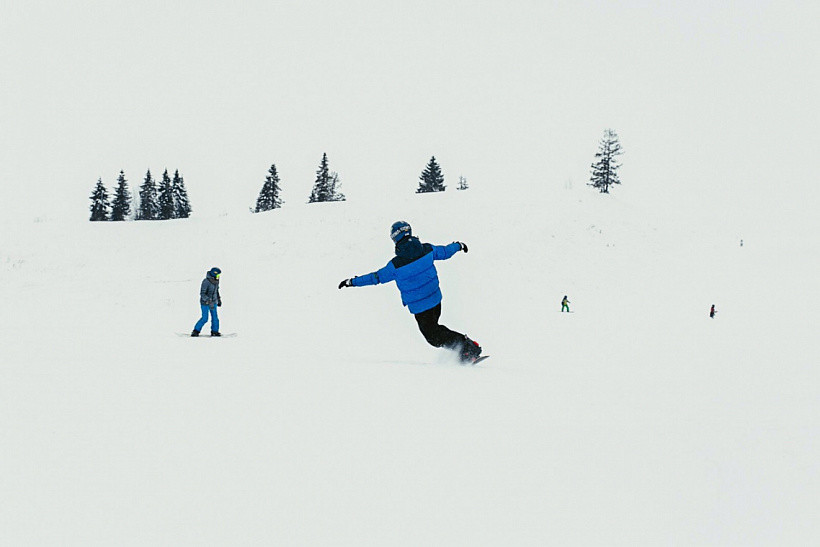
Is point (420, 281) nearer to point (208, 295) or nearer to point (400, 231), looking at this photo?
point (400, 231)

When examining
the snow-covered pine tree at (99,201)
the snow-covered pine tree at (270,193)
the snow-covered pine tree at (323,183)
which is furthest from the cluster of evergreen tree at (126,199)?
the snow-covered pine tree at (323,183)

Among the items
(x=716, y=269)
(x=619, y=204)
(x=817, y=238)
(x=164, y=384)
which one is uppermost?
(x=619, y=204)

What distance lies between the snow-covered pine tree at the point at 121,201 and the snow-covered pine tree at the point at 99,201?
103 cm

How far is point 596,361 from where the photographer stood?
8.67m

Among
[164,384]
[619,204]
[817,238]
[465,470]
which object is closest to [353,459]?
[465,470]

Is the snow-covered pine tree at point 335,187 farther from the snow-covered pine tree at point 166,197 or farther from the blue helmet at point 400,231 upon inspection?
the blue helmet at point 400,231

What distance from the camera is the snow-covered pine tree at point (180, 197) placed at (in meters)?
64.7

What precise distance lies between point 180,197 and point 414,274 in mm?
67802

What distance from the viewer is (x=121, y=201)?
2330 inches

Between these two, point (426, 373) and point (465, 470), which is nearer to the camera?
point (465, 470)

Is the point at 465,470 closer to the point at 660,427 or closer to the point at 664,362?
the point at 660,427

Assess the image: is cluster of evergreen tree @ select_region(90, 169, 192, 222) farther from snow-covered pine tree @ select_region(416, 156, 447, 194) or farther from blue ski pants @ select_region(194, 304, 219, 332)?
blue ski pants @ select_region(194, 304, 219, 332)

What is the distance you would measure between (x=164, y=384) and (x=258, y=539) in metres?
2.15

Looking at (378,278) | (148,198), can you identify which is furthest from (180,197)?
(378,278)
